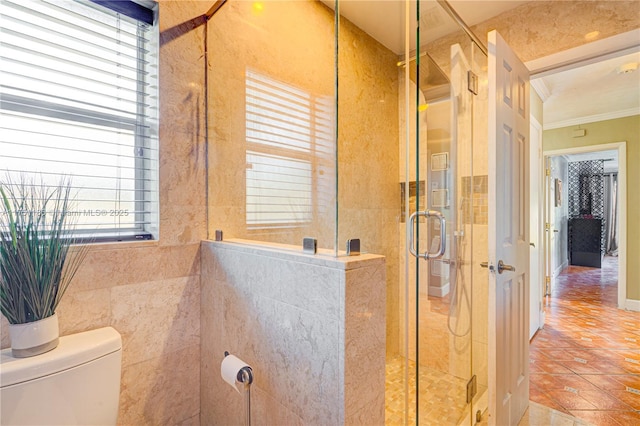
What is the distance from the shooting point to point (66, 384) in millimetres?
962

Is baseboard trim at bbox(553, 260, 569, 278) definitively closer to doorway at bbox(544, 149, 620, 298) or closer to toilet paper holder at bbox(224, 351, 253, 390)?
doorway at bbox(544, 149, 620, 298)

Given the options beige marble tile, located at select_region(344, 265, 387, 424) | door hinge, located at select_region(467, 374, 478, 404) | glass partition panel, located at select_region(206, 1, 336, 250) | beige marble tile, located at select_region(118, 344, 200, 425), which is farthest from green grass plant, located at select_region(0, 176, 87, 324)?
door hinge, located at select_region(467, 374, 478, 404)

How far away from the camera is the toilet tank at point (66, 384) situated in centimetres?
88

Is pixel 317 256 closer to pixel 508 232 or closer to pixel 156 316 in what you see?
pixel 156 316

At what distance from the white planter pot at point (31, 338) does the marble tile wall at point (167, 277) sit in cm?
16

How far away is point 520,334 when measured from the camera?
5.99ft

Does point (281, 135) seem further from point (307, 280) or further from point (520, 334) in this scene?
point (520, 334)

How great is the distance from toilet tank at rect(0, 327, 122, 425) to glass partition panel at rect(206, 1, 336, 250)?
65 centimetres

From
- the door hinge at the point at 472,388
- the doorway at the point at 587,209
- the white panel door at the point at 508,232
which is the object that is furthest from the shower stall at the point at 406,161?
the doorway at the point at 587,209

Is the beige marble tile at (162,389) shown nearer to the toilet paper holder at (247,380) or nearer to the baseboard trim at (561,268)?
the toilet paper holder at (247,380)

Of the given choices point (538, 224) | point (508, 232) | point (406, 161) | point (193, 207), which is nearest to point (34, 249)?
point (193, 207)

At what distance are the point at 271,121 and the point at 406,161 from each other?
2.57 feet

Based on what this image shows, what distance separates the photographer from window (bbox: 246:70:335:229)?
163 centimetres

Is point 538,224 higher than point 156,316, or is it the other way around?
point 538,224
